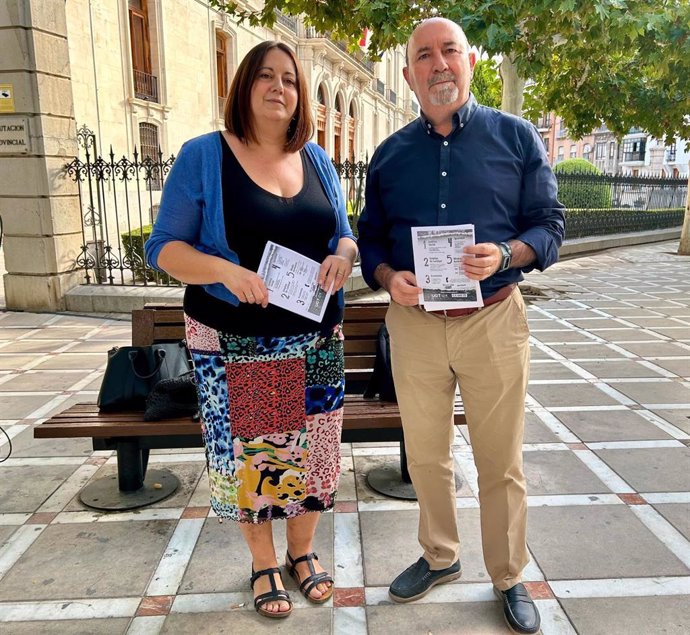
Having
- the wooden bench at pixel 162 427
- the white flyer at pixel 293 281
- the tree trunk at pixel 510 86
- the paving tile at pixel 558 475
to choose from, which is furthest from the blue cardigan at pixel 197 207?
the tree trunk at pixel 510 86

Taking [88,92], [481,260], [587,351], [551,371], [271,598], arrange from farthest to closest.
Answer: [88,92], [587,351], [551,371], [271,598], [481,260]

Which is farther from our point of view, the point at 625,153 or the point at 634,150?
the point at 625,153

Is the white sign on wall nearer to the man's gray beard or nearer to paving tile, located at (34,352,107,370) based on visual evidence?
paving tile, located at (34,352,107,370)

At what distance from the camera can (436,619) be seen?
228cm

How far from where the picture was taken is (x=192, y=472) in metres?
3.52

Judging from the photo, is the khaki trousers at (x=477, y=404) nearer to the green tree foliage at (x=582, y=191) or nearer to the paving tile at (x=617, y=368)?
the paving tile at (x=617, y=368)

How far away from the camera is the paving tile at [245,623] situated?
7.29 feet

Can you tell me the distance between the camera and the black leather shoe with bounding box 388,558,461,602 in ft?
7.80

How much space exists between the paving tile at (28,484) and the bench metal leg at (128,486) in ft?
0.74

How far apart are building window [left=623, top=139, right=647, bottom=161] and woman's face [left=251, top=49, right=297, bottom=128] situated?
Result: 234ft

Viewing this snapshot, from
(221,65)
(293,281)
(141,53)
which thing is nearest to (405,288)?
(293,281)

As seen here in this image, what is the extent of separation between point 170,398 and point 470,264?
1.68 meters

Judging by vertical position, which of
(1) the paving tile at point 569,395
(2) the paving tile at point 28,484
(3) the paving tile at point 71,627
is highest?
(1) the paving tile at point 569,395

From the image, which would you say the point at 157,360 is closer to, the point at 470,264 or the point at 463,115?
the point at 470,264
